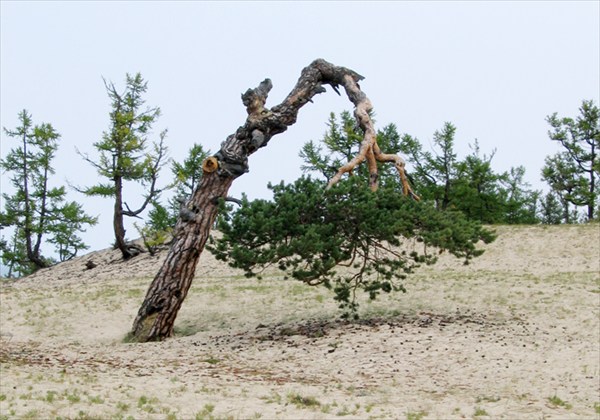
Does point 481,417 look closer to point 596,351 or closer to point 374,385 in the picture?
point 374,385

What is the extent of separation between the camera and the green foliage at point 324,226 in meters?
13.4

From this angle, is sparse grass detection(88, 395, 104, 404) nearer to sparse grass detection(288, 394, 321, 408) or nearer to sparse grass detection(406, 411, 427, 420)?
sparse grass detection(288, 394, 321, 408)

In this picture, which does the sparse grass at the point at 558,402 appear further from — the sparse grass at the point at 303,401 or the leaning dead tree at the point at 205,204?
the leaning dead tree at the point at 205,204

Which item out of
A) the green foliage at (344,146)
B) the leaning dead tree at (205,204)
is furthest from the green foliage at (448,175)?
the leaning dead tree at (205,204)

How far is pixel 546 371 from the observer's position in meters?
11.8

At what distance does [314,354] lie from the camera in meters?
12.8

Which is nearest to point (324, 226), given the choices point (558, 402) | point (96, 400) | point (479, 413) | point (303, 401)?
point (303, 401)

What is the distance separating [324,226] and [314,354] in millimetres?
2476

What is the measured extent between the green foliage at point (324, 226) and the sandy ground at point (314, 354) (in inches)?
62.7

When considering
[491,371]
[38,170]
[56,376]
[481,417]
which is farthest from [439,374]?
[38,170]

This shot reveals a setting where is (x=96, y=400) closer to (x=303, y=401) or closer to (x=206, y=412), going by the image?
(x=206, y=412)

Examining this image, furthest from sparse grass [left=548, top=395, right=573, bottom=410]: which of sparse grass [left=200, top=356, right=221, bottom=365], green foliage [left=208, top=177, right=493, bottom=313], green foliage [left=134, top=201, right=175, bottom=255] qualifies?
green foliage [left=134, top=201, right=175, bottom=255]

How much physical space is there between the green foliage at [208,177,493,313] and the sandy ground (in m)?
1.59

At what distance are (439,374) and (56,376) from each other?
577 centimetres
